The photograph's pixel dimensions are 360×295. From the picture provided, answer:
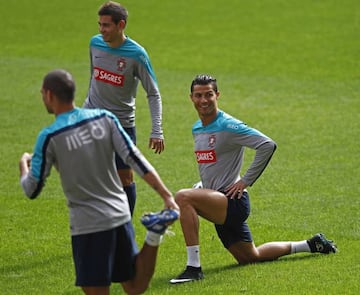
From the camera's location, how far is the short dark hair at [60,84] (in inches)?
305

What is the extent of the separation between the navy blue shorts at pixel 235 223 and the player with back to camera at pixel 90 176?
2.38 metres

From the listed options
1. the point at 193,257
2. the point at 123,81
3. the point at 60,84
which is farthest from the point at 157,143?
the point at 60,84

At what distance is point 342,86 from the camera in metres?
22.3

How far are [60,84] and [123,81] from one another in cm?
364

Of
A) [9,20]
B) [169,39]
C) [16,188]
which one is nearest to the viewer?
[16,188]

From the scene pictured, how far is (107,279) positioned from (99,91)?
12.4 ft

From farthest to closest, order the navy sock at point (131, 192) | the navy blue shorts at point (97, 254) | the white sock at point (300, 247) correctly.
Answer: the navy sock at point (131, 192)
the white sock at point (300, 247)
the navy blue shorts at point (97, 254)

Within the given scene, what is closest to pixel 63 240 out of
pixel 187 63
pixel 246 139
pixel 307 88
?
pixel 246 139

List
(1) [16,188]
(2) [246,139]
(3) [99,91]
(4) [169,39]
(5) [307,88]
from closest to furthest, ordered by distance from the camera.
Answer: (2) [246,139] → (3) [99,91] → (1) [16,188] → (5) [307,88] → (4) [169,39]

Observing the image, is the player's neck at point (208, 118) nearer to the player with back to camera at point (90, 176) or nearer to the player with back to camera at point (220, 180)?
the player with back to camera at point (220, 180)

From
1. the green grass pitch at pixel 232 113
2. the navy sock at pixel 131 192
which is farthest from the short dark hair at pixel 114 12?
the green grass pitch at pixel 232 113

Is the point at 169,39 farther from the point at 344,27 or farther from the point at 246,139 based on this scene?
the point at 246,139

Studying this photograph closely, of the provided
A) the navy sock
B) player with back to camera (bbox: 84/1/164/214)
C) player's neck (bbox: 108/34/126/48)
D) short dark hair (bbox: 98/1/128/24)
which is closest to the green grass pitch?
the navy sock

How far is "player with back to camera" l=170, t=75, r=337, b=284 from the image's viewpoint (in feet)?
33.4
